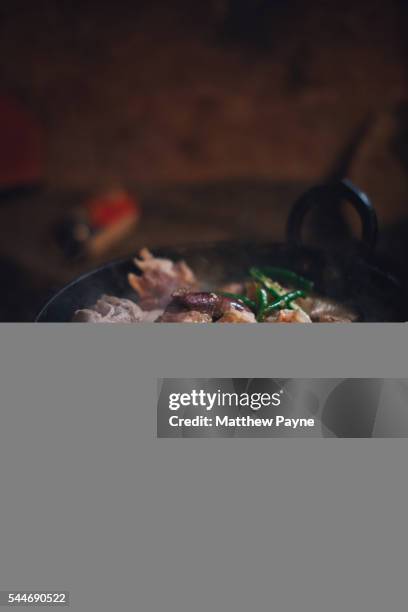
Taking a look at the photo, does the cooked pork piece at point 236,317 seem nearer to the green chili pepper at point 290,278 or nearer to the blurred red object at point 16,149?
the green chili pepper at point 290,278

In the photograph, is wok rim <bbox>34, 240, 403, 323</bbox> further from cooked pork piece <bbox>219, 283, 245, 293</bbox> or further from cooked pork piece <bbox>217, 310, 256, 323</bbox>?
cooked pork piece <bbox>217, 310, 256, 323</bbox>

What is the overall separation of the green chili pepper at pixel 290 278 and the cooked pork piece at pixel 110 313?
0.28 meters

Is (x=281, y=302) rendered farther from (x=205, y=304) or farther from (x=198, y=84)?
(x=198, y=84)

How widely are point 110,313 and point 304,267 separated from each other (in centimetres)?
45

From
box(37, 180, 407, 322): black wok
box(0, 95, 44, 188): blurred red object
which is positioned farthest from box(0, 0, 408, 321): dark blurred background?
box(37, 180, 407, 322): black wok

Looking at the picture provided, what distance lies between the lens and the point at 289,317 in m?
1.06

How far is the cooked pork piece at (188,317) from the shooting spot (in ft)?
3.35

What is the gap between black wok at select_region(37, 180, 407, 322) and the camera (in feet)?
3.69

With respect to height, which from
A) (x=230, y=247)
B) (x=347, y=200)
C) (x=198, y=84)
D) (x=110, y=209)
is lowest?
(x=110, y=209)

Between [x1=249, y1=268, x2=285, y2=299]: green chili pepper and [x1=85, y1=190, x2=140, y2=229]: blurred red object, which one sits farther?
[x1=85, y1=190, x2=140, y2=229]: blurred red object

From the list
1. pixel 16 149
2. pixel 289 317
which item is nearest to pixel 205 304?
pixel 289 317

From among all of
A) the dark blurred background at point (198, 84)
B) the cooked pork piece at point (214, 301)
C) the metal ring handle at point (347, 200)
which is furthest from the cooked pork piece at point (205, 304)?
the dark blurred background at point (198, 84)

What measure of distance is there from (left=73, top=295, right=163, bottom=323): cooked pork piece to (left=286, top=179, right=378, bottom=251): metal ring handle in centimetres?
36

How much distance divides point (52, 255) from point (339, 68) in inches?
74.7
